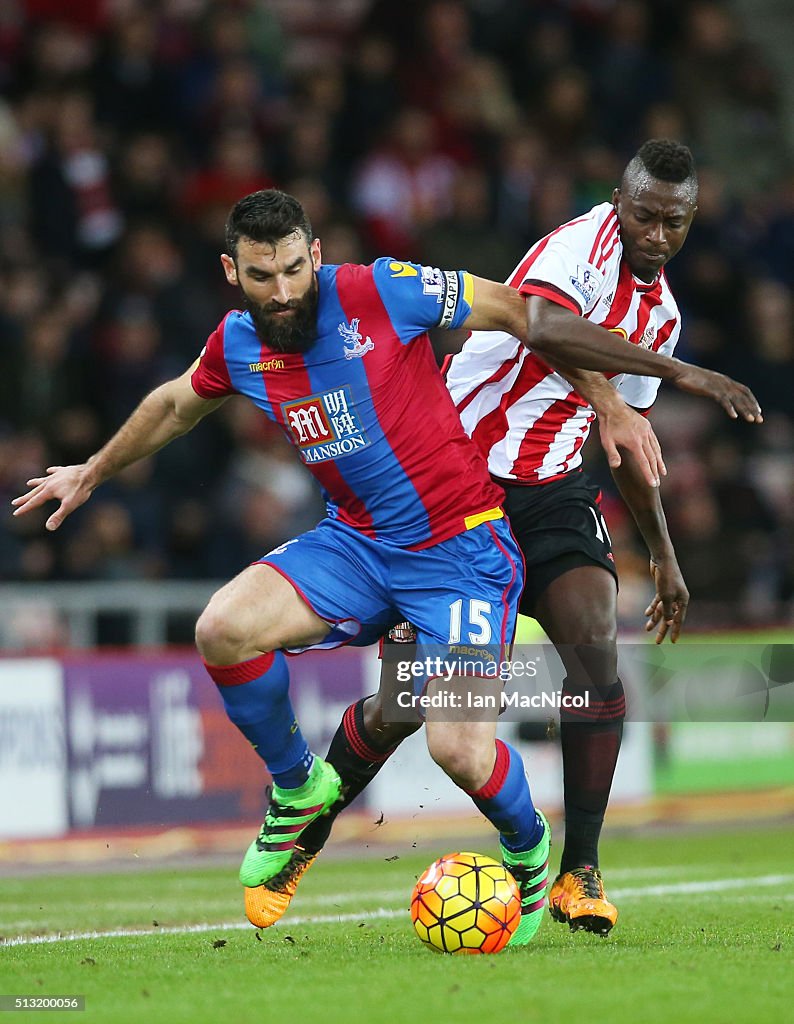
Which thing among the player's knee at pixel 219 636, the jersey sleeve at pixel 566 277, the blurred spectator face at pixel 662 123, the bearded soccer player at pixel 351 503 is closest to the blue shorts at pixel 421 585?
the bearded soccer player at pixel 351 503

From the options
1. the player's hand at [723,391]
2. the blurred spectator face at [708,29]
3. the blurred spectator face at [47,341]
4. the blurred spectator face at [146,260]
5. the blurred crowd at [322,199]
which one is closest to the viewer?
the player's hand at [723,391]

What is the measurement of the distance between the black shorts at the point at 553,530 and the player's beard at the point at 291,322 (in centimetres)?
105

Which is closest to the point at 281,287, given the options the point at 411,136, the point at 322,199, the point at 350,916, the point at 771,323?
the point at 350,916

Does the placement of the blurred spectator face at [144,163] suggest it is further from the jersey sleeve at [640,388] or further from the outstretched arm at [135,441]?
the jersey sleeve at [640,388]

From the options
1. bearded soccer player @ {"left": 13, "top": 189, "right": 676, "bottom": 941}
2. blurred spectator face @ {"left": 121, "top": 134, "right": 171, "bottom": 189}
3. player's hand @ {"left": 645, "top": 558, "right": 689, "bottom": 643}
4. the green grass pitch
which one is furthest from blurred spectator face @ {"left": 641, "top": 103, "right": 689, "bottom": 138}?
bearded soccer player @ {"left": 13, "top": 189, "right": 676, "bottom": 941}

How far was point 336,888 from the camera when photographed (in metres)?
8.57

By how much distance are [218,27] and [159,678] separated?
5968mm

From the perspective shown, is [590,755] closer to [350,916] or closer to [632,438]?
[632,438]

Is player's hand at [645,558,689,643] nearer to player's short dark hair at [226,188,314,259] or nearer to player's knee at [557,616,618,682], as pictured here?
player's knee at [557,616,618,682]

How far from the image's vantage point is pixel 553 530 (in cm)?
629

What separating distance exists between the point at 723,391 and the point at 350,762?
2.17m

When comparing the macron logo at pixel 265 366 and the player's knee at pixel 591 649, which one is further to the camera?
the player's knee at pixel 591 649

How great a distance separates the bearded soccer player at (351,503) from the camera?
5754 mm

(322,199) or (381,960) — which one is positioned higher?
(322,199)
